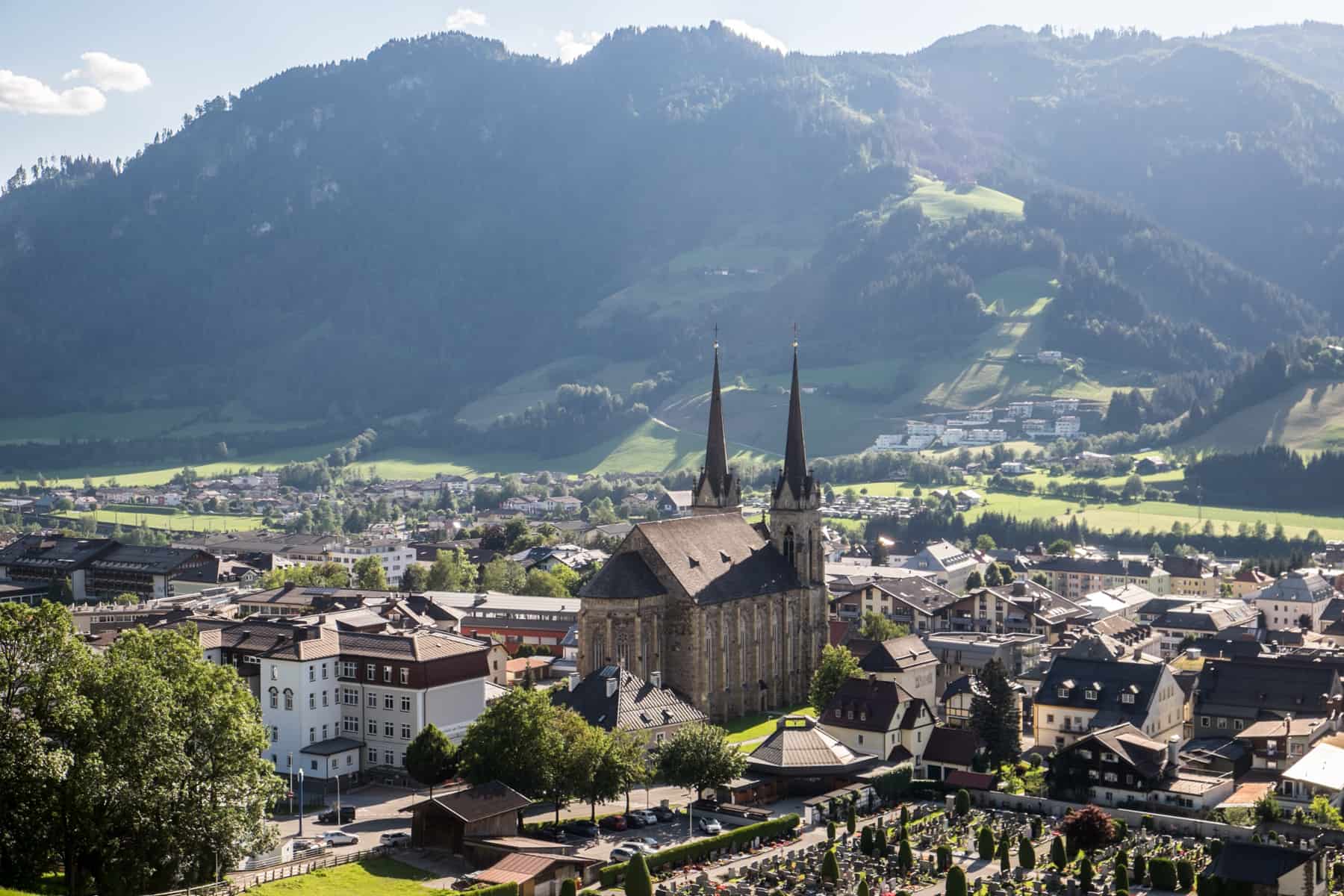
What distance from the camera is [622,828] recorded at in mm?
68000

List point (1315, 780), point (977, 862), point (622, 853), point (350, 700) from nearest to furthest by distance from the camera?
point (622, 853) → point (977, 862) → point (1315, 780) → point (350, 700)

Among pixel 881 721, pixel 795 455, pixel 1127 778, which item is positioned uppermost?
pixel 795 455

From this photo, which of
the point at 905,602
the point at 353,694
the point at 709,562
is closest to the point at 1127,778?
the point at 709,562

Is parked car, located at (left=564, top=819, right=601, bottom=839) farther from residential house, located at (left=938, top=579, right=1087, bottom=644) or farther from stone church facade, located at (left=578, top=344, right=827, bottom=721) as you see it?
residential house, located at (left=938, top=579, right=1087, bottom=644)

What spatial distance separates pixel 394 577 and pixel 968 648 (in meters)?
80.2

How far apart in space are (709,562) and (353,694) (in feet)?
80.4

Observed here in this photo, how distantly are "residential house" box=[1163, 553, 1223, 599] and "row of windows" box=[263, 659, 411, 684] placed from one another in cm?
9766

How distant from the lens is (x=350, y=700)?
255 ft

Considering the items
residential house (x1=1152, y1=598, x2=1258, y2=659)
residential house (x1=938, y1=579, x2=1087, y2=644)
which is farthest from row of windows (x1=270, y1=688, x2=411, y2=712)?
residential house (x1=1152, y1=598, x2=1258, y2=659)

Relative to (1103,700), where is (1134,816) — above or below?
below

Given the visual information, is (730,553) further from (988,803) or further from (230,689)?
(230,689)

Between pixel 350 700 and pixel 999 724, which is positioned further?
pixel 999 724

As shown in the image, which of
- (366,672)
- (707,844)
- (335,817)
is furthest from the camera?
(366,672)

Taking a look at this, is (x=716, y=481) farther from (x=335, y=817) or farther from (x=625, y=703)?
(x=335, y=817)
